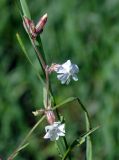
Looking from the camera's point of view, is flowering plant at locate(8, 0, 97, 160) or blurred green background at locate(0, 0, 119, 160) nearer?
flowering plant at locate(8, 0, 97, 160)

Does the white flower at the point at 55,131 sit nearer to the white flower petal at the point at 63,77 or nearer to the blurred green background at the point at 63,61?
the white flower petal at the point at 63,77

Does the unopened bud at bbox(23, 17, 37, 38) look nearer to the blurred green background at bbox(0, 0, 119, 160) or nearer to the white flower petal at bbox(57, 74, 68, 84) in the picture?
the white flower petal at bbox(57, 74, 68, 84)

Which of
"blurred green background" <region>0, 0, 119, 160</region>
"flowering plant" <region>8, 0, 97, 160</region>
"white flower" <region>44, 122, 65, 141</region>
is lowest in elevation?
"white flower" <region>44, 122, 65, 141</region>

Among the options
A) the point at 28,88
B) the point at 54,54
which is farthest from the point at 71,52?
the point at 28,88

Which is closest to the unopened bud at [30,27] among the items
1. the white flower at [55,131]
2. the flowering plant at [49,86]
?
the flowering plant at [49,86]

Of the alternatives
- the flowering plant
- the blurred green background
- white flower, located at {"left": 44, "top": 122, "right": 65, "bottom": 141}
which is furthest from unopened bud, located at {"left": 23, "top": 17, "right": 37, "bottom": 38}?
the blurred green background

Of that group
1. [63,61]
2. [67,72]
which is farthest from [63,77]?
[63,61]

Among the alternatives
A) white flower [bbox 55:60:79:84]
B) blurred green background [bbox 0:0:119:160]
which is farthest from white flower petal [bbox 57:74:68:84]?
blurred green background [bbox 0:0:119:160]

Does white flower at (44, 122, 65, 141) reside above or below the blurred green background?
below

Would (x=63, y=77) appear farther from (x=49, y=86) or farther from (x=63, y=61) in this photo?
(x=63, y=61)
